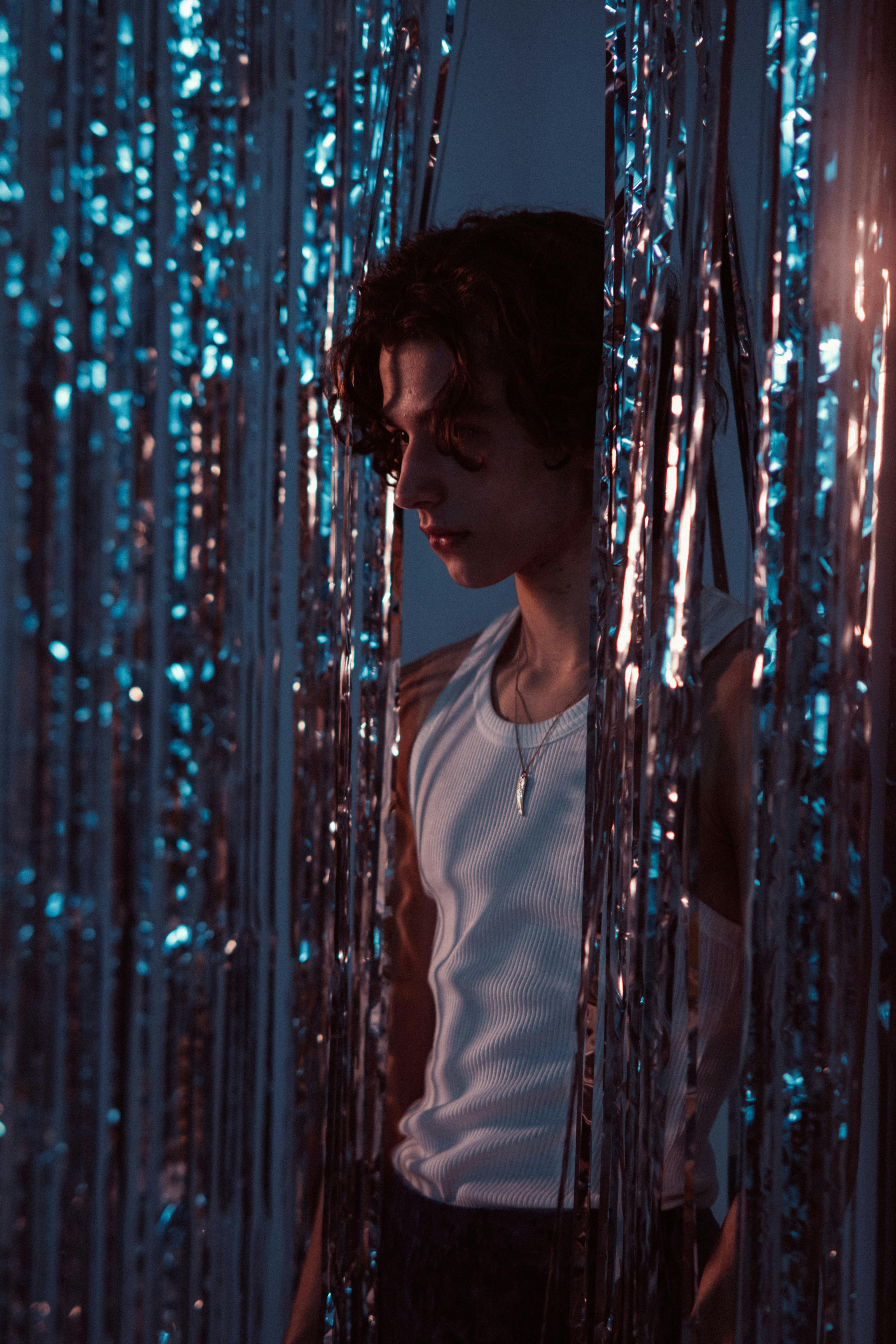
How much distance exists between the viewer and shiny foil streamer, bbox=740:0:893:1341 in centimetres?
42

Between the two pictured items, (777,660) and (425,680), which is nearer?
(777,660)

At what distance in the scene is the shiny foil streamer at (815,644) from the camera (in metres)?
0.42

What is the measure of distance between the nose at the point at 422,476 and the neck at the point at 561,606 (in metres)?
0.12

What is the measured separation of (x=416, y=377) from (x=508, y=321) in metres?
0.08

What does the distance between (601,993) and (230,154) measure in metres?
0.52

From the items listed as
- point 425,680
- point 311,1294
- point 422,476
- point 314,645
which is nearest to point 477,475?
point 422,476

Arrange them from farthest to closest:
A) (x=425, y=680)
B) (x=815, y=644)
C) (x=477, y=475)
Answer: (x=425, y=680), (x=477, y=475), (x=815, y=644)

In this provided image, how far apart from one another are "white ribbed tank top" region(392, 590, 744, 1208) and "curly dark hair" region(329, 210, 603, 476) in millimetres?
225

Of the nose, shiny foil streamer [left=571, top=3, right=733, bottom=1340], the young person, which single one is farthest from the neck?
shiny foil streamer [left=571, top=3, right=733, bottom=1340]

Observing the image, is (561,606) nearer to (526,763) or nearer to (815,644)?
(526,763)

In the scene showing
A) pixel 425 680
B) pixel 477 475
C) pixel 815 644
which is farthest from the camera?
pixel 425 680

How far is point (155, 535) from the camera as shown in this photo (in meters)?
0.54

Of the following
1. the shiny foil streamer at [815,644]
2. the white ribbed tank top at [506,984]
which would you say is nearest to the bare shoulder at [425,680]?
the white ribbed tank top at [506,984]

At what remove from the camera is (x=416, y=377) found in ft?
2.18
